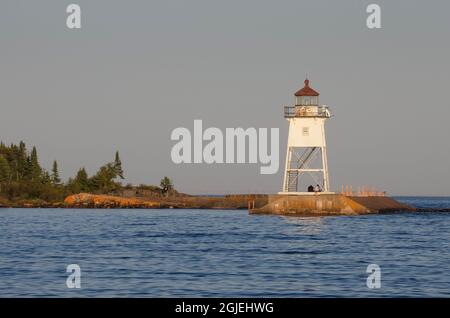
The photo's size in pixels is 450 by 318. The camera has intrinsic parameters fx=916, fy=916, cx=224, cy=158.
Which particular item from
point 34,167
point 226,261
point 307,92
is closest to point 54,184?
point 34,167

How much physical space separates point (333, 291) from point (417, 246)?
26106 mm

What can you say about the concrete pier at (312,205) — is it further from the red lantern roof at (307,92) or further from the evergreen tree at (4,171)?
the evergreen tree at (4,171)

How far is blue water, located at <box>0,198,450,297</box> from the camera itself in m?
38.5

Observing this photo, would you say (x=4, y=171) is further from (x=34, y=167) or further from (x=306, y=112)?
(x=306, y=112)

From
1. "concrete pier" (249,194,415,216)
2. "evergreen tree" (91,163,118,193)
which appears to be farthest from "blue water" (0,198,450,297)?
"evergreen tree" (91,163,118,193)

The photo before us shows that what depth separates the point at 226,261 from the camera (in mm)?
50531

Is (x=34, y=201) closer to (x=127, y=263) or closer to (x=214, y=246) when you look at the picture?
(x=214, y=246)

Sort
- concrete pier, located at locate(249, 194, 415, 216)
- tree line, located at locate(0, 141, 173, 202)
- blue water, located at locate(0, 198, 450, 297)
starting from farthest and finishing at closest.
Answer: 1. tree line, located at locate(0, 141, 173, 202)
2. concrete pier, located at locate(249, 194, 415, 216)
3. blue water, located at locate(0, 198, 450, 297)

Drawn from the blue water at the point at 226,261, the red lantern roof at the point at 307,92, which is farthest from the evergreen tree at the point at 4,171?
the blue water at the point at 226,261

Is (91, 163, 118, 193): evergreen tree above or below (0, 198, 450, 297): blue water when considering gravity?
above

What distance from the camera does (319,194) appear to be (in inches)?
3939

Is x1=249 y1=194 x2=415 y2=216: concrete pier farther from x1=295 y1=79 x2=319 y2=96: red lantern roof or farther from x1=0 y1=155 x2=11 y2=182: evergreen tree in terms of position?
x1=0 y1=155 x2=11 y2=182: evergreen tree

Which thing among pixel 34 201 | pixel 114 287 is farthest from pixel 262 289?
pixel 34 201

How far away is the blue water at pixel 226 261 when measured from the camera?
38500 mm
